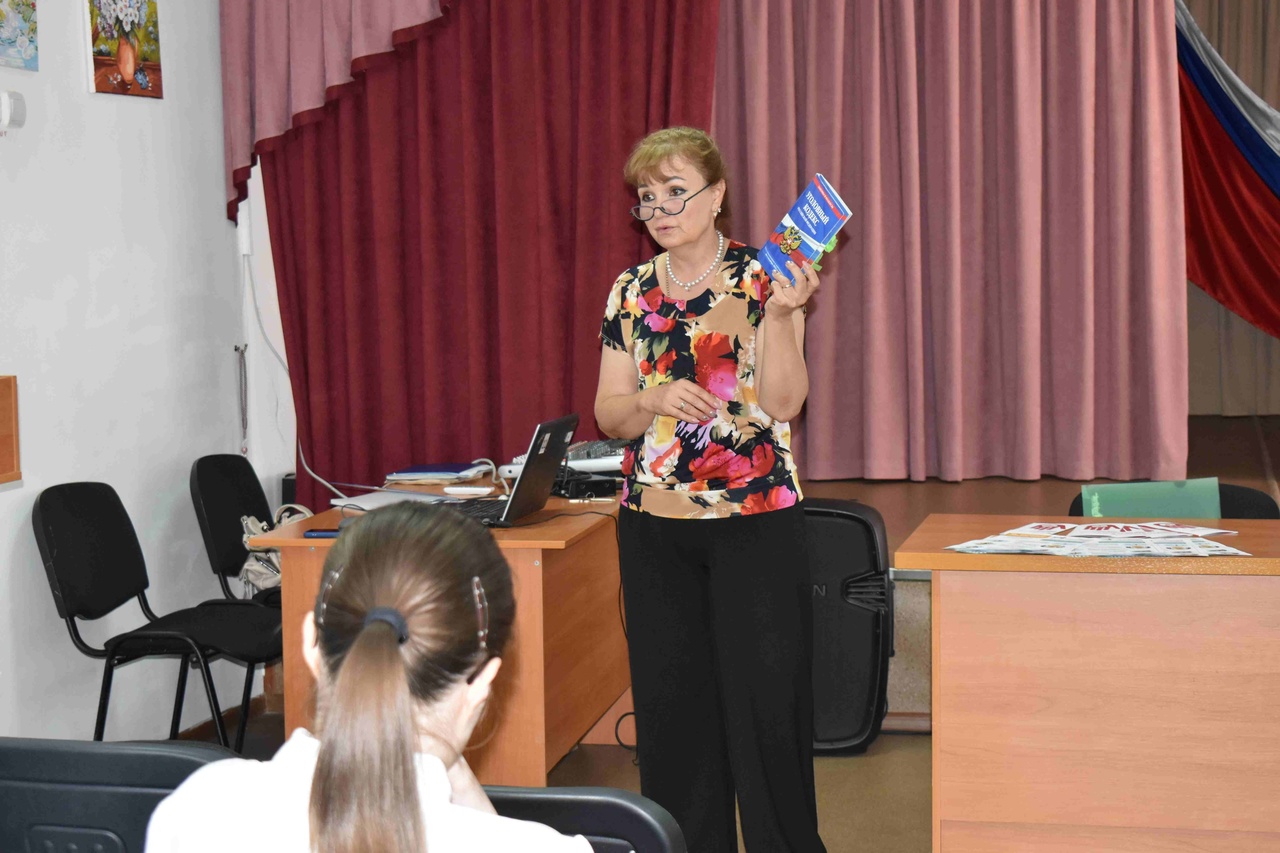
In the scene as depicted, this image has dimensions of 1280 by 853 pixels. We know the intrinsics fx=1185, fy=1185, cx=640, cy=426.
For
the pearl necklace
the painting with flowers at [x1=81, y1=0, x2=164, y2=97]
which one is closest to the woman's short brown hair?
the pearl necklace

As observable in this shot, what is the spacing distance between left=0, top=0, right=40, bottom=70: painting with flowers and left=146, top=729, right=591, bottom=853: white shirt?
247cm

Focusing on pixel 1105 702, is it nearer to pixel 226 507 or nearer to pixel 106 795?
pixel 106 795

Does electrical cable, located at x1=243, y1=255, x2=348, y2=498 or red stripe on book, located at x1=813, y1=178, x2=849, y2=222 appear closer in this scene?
red stripe on book, located at x1=813, y1=178, x2=849, y2=222

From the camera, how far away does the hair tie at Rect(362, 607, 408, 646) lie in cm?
91

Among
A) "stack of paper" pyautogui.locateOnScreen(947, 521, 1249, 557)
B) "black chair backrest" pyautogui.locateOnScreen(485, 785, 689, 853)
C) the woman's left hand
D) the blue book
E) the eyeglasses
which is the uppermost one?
the eyeglasses

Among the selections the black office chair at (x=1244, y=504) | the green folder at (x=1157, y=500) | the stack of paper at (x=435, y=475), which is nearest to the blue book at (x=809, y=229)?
the green folder at (x=1157, y=500)

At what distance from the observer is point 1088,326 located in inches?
148

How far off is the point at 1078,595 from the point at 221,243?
9.17 feet

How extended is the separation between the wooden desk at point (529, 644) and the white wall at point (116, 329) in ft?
2.41

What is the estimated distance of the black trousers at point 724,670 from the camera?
6.57ft

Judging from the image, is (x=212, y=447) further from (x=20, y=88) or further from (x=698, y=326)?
(x=698, y=326)

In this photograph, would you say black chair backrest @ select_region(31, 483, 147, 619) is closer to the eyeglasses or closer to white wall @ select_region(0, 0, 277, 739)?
white wall @ select_region(0, 0, 277, 739)

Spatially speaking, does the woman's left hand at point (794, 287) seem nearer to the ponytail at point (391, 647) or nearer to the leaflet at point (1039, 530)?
the leaflet at point (1039, 530)

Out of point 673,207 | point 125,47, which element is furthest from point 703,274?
point 125,47
